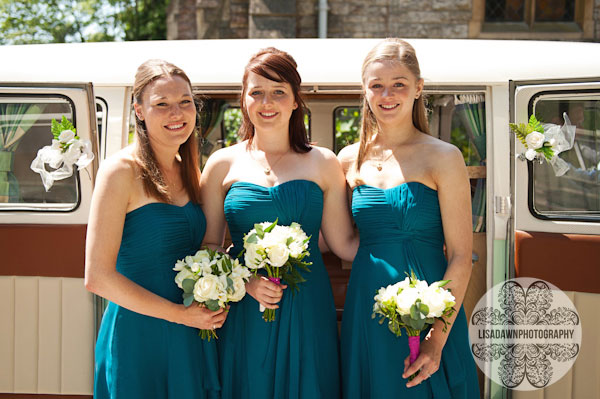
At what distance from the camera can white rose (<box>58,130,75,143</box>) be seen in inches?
136

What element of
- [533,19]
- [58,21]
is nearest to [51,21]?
[58,21]

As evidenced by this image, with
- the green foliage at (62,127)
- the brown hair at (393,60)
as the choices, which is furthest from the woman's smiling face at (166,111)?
the green foliage at (62,127)

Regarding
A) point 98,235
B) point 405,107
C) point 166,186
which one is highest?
point 405,107

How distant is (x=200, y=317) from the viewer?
2.54 metres

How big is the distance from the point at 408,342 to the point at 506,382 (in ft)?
4.04

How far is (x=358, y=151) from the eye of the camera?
294cm

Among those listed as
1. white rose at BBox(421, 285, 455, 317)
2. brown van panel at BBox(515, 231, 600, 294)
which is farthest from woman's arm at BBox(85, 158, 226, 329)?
brown van panel at BBox(515, 231, 600, 294)

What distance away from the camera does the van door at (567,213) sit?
3.42 metres

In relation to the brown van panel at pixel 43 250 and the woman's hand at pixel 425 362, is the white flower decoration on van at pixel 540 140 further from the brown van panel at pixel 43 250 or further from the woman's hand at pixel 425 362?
the brown van panel at pixel 43 250

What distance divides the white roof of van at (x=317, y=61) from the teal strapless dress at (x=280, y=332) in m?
1.21

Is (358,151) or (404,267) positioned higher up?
(358,151)

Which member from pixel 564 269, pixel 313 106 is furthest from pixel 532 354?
pixel 313 106

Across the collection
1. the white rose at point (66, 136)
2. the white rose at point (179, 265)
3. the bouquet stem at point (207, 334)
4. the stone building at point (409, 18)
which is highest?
the stone building at point (409, 18)

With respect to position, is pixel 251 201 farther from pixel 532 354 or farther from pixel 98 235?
pixel 532 354
